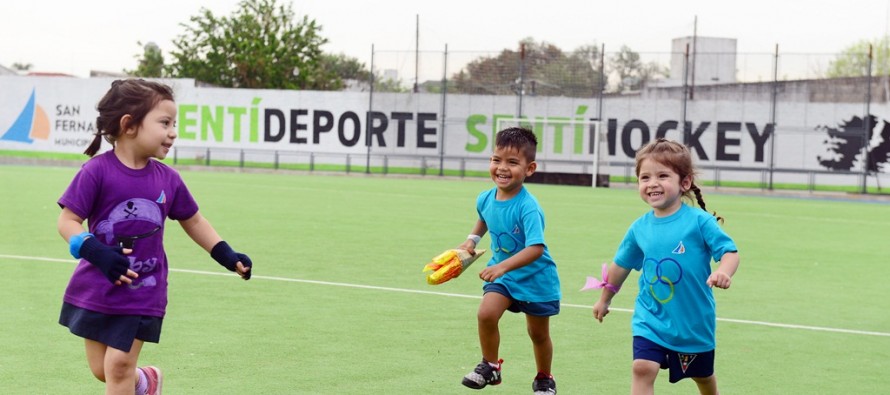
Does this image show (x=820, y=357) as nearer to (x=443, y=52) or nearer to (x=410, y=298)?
(x=410, y=298)

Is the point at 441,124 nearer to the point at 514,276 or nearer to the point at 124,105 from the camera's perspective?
the point at 514,276

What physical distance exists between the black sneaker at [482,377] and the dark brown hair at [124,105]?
7.86 ft

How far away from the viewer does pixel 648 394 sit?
541 centimetres

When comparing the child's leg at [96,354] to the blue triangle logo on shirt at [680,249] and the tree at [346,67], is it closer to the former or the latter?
the blue triangle logo on shirt at [680,249]

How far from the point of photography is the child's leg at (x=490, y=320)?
6750mm

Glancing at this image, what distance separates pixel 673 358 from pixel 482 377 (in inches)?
58.6

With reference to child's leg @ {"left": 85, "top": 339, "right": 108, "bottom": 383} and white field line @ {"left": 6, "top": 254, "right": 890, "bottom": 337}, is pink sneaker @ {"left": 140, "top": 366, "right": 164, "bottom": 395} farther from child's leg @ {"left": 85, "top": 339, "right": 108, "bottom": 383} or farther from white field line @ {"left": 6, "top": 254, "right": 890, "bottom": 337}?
white field line @ {"left": 6, "top": 254, "right": 890, "bottom": 337}

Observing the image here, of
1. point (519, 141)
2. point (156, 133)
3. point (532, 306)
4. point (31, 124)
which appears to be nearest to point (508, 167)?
point (519, 141)

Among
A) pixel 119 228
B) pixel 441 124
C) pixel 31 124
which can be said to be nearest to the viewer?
pixel 119 228

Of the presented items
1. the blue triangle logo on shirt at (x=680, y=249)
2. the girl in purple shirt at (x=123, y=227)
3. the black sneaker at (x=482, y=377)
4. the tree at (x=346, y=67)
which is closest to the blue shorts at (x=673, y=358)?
the blue triangle logo on shirt at (x=680, y=249)

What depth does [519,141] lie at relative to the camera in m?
6.82

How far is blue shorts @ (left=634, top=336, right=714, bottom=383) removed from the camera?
548 cm

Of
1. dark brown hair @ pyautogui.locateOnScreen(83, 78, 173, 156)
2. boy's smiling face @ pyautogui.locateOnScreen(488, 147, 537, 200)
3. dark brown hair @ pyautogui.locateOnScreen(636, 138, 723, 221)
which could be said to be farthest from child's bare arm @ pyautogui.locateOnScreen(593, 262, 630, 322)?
dark brown hair @ pyautogui.locateOnScreen(83, 78, 173, 156)

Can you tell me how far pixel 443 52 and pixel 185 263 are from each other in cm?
3195
